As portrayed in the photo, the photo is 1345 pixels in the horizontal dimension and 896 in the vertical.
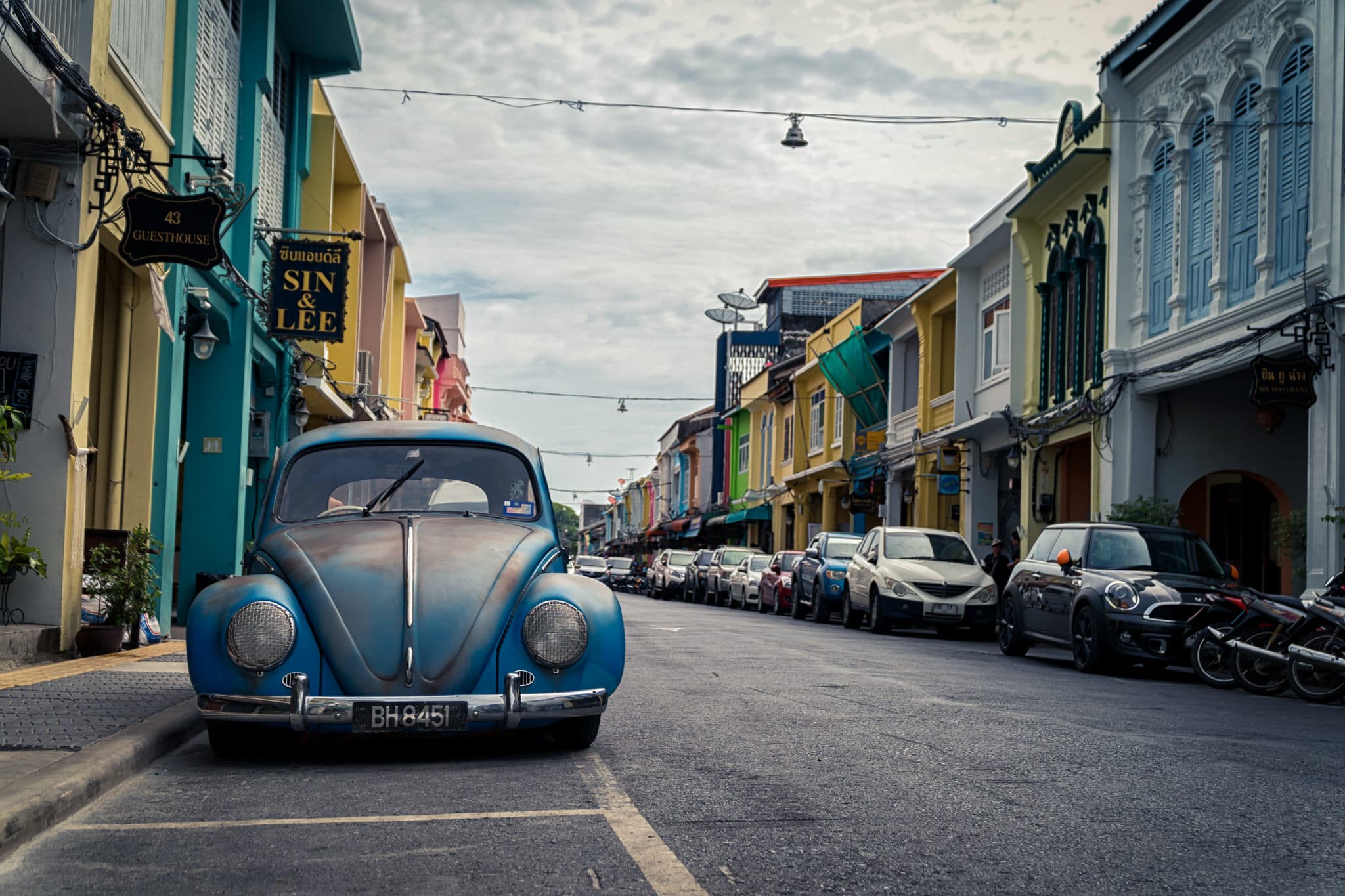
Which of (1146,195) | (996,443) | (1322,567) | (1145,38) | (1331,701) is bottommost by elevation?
(1331,701)

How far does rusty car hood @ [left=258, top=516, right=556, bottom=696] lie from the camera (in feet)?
21.0

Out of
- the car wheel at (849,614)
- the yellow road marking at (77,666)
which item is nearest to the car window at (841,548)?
the car wheel at (849,614)

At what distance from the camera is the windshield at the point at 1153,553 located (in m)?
14.5

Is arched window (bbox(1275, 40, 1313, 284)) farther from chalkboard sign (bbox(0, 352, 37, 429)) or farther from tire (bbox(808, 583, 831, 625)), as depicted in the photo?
chalkboard sign (bbox(0, 352, 37, 429))

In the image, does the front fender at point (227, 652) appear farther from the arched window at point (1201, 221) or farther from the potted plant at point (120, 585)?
the arched window at point (1201, 221)

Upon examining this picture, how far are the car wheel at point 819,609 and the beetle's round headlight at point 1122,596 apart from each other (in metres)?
11.0

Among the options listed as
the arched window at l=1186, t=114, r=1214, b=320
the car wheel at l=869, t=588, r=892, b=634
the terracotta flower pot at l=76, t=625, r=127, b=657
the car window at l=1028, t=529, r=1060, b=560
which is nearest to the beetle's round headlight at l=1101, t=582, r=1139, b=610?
the car window at l=1028, t=529, r=1060, b=560

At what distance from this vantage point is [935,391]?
109ft

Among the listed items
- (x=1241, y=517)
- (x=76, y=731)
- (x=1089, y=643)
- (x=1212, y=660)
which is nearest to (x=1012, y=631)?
(x=1089, y=643)

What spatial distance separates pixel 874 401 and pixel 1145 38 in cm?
1833

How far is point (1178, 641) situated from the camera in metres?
13.5

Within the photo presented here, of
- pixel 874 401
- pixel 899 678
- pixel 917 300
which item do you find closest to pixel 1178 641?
pixel 899 678

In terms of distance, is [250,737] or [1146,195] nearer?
[250,737]

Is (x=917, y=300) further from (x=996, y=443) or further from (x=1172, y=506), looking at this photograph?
(x=1172, y=506)
